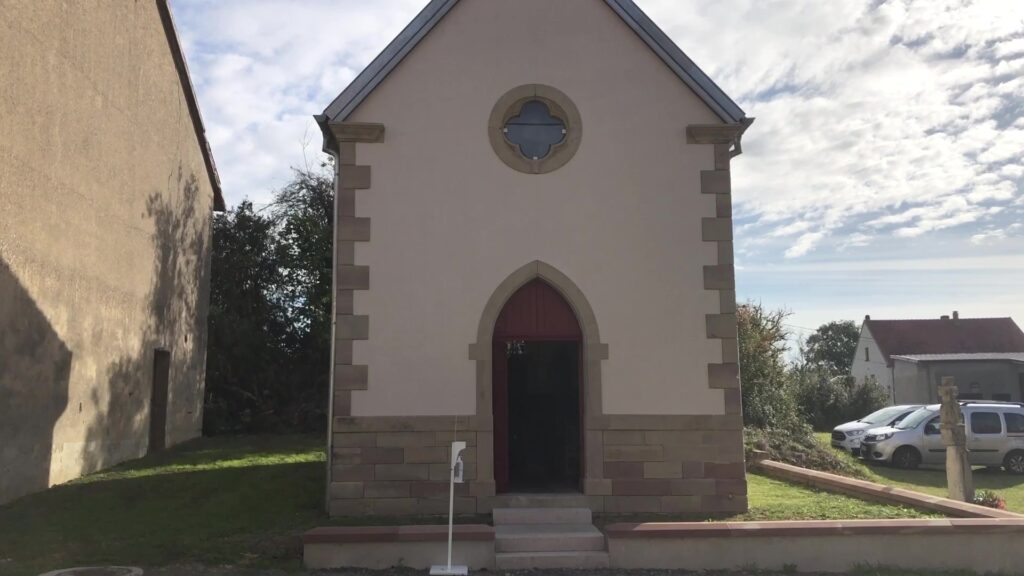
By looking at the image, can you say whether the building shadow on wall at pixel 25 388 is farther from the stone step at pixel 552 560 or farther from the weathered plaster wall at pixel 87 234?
the stone step at pixel 552 560

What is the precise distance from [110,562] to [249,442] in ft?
36.1

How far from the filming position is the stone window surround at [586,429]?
393 inches

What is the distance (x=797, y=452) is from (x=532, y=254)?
32.5ft

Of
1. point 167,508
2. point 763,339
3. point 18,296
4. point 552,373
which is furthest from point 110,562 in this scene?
point 763,339

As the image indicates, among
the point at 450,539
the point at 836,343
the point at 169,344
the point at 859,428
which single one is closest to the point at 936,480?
the point at 859,428

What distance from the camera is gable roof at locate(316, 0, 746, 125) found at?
1044cm

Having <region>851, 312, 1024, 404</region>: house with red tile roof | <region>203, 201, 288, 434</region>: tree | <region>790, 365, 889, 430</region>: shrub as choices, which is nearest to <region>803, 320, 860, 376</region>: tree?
<region>851, 312, 1024, 404</region>: house with red tile roof

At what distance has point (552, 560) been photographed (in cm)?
865

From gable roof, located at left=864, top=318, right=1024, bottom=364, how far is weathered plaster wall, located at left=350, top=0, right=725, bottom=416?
116 feet

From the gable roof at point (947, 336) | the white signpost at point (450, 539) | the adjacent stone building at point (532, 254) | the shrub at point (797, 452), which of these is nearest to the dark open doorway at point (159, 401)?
the adjacent stone building at point (532, 254)

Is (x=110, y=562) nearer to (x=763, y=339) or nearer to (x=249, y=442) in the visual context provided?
(x=249, y=442)

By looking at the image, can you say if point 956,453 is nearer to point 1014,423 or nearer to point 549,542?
point 549,542

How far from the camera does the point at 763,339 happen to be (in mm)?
22438

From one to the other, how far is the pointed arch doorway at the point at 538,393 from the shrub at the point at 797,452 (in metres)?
4.84
